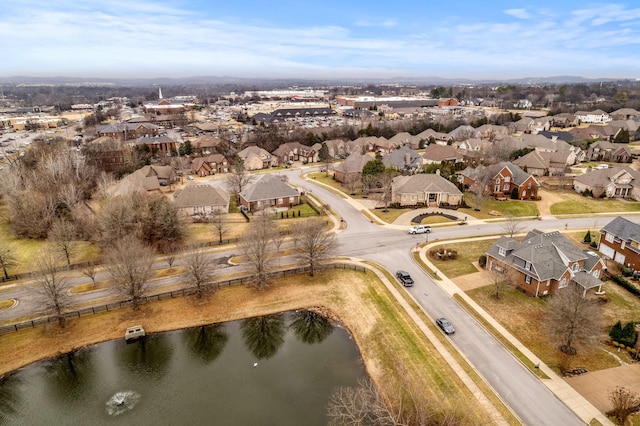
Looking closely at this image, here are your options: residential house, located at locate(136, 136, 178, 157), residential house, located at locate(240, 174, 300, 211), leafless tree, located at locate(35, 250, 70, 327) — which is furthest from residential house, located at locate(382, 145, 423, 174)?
leafless tree, located at locate(35, 250, 70, 327)

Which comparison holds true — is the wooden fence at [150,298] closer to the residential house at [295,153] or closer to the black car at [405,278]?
the black car at [405,278]

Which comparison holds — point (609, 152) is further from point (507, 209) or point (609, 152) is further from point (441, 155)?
point (507, 209)

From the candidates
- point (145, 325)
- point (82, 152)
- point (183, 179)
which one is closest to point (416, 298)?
point (145, 325)

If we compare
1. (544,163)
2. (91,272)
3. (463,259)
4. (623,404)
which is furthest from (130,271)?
(544,163)

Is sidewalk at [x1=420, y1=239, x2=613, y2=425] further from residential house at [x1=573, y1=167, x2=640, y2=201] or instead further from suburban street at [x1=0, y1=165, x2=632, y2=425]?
residential house at [x1=573, y1=167, x2=640, y2=201]

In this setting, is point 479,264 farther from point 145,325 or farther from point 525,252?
point 145,325

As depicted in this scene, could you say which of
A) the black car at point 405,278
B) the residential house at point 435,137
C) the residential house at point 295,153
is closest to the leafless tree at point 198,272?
the black car at point 405,278
